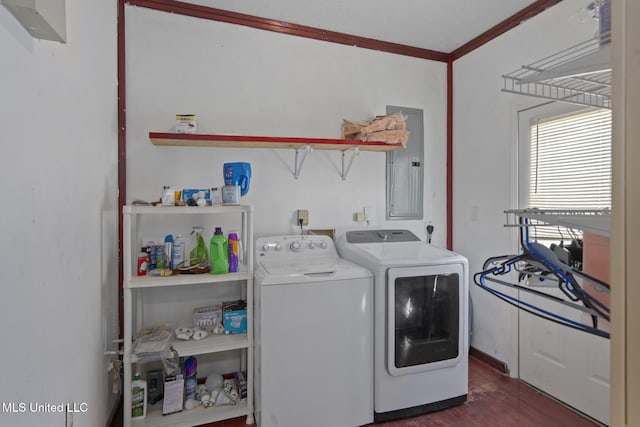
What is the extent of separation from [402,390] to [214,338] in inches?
46.3

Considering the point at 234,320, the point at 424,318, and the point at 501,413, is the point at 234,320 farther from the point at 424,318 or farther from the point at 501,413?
the point at 501,413

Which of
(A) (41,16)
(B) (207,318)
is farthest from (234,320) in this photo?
(A) (41,16)

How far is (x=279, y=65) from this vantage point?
8.09 feet

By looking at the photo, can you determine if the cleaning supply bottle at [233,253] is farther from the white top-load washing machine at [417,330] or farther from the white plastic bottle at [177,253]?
the white top-load washing machine at [417,330]

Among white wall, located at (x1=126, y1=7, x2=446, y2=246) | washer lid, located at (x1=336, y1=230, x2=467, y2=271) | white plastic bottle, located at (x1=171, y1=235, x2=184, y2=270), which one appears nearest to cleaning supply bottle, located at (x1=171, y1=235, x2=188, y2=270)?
white plastic bottle, located at (x1=171, y1=235, x2=184, y2=270)

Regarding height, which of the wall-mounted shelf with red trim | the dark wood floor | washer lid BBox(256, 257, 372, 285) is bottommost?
the dark wood floor

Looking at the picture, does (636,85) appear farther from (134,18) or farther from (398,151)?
(134,18)

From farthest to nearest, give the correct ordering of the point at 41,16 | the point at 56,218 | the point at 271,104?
the point at 271,104, the point at 56,218, the point at 41,16

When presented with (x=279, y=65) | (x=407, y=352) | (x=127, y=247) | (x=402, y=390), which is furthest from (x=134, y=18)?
(x=402, y=390)

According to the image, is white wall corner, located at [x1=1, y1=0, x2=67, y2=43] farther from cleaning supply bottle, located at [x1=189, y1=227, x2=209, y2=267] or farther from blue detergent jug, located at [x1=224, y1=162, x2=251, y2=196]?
cleaning supply bottle, located at [x1=189, y1=227, x2=209, y2=267]

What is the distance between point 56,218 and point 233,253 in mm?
953

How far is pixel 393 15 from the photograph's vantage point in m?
2.35

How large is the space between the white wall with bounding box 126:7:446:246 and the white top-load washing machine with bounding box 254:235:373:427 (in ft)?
2.41

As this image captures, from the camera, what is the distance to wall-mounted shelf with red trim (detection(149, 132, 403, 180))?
2.05 metres
